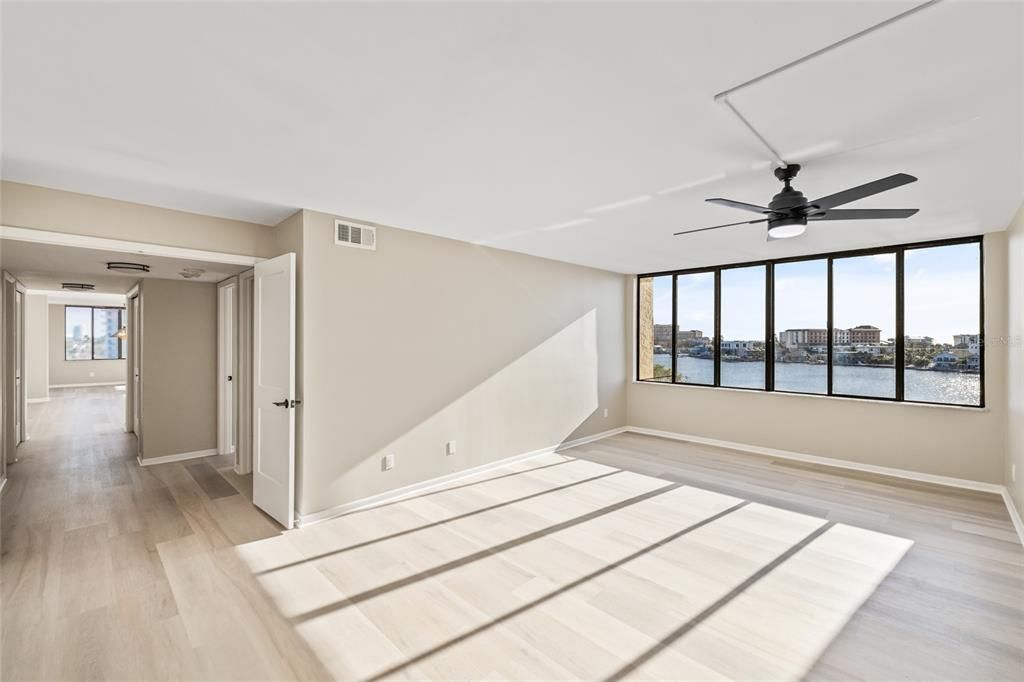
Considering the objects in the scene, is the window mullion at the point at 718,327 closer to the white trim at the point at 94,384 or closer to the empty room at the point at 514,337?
the empty room at the point at 514,337

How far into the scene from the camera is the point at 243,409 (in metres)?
5.06

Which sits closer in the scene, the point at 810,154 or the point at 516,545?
the point at 810,154

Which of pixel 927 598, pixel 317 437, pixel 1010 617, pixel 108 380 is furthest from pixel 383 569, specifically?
pixel 108 380

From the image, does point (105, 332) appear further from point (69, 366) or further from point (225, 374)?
point (225, 374)

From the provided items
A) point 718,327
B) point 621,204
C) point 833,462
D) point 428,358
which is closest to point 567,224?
point 621,204

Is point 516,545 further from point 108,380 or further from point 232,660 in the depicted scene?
point 108,380

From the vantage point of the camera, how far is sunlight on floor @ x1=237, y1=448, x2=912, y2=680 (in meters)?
2.21

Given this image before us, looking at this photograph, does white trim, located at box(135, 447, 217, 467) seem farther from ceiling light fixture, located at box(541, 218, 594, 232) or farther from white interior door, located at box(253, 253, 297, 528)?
ceiling light fixture, located at box(541, 218, 594, 232)

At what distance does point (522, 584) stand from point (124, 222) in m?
3.88

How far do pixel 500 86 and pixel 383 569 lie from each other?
2916mm

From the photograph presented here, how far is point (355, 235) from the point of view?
13.2 ft

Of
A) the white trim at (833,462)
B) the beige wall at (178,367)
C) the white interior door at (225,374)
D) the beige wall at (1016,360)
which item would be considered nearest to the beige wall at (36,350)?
the beige wall at (178,367)

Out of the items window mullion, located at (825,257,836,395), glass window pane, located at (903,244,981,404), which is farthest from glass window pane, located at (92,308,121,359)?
glass window pane, located at (903,244,981,404)

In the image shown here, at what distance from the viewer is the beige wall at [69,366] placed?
1189 centimetres
